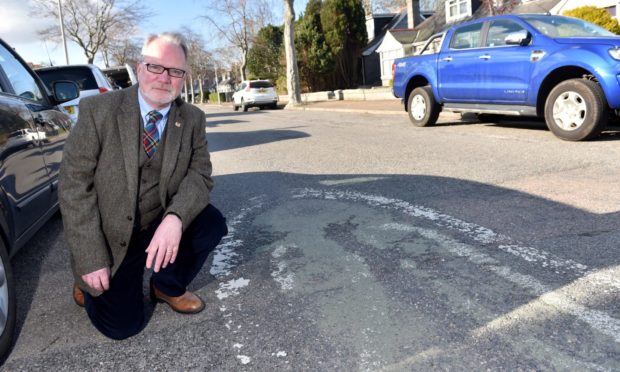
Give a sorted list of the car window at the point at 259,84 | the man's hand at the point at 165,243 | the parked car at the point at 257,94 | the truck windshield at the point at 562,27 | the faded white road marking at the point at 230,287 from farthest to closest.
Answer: the car window at the point at 259,84
the parked car at the point at 257,94
the truck windshield at the point at 562,27
the faded white road marking at the point at 230,287
the man's hand at the point at 165,243

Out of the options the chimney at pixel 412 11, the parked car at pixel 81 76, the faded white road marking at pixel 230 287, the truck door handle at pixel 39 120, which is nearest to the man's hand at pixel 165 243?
the faded white road marking at pixel 230 287

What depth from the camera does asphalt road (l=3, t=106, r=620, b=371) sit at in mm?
2268

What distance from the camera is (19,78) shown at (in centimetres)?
427

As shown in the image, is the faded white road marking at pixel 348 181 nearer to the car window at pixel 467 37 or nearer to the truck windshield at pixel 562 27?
the truck windshield at pixel 562 27

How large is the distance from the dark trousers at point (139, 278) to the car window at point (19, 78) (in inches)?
85.3

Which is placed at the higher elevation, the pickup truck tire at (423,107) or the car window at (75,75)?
the car window at (75,75)

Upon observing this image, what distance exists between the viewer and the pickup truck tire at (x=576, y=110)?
6.91 m

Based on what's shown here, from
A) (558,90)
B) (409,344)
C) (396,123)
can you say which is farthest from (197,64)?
(409,344)

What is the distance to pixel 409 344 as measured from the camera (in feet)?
7.55

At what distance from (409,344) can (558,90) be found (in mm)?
6345

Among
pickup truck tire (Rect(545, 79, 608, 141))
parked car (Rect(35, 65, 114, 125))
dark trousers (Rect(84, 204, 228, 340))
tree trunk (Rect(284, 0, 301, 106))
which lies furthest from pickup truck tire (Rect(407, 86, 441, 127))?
tree trunk (Rect(284, 0, 301, 106))

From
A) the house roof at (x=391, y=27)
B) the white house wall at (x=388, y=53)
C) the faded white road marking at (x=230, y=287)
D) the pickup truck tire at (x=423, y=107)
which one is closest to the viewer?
the faded white road marking at (x=230, y=287)

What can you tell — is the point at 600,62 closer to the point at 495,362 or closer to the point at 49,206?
the point at 495,362

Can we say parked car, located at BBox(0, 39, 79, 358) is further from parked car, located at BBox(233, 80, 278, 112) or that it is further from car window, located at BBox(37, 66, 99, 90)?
parked car, located at BBox(233, 80, 278, 112)
